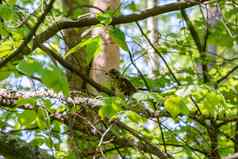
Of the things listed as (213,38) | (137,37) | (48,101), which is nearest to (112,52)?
(137,37)

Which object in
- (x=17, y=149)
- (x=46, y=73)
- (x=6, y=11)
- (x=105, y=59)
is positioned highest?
(x=6, y=11)

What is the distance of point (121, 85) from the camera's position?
1.67m

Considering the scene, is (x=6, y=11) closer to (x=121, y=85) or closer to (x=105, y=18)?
(x=105, y=18)

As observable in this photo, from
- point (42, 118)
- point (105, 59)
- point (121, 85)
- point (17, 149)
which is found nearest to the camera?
point (42, 118)

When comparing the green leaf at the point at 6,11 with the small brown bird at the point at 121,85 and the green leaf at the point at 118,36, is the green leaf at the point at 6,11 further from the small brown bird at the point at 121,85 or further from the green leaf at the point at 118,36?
the small brown bird at the point at 121,85

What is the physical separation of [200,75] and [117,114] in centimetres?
151

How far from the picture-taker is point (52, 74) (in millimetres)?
966

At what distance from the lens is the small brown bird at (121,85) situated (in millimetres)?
1645

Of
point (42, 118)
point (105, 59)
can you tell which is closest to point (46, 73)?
point (42, 118)

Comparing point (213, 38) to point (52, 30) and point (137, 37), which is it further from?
point (52, 30)

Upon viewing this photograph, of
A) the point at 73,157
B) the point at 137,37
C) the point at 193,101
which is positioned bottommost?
the point at 73,157

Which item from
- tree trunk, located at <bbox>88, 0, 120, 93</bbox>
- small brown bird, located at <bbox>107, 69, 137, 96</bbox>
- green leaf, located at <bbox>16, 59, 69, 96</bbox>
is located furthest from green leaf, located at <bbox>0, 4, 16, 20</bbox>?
tree trunk, located at <bbox>88, 0, 120, 93</bbox>

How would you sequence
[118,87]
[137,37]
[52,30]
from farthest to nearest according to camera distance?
[137,37], [118,87], [52,30]

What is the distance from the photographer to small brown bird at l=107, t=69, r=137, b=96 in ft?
5.40
